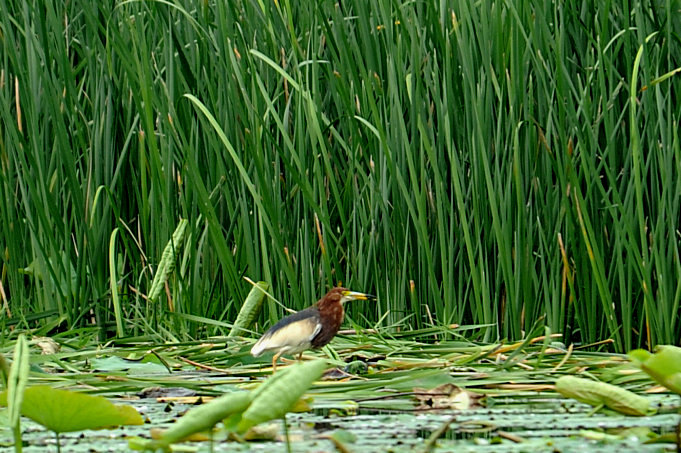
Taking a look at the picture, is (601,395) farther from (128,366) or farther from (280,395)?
(128,366)

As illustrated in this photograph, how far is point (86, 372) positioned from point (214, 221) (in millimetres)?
728

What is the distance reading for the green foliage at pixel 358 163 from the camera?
288 cm

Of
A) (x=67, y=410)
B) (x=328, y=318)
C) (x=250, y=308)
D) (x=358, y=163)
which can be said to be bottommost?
(x=250, y=308)

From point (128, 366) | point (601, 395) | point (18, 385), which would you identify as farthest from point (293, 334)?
point (18, 385)

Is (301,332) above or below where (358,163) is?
below

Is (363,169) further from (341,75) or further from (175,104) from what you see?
(175,104)

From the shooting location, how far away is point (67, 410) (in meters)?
1.43

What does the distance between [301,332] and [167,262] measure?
0.90 m

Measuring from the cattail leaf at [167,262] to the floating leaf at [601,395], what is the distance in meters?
1.62

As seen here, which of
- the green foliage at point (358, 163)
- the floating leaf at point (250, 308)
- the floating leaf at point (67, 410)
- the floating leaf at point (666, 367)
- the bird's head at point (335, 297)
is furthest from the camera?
the floating leaf at point (250, 308)

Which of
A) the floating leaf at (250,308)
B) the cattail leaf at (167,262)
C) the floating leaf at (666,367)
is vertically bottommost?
the floating leaf at (250,308)

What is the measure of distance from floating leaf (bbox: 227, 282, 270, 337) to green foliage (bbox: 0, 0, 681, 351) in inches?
4.6

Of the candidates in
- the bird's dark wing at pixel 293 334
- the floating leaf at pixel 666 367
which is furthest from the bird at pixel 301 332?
the floating leaf at pixel 666 367

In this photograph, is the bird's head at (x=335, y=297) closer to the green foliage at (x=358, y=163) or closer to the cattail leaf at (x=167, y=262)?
the green foliage at (x=358, y=163)
